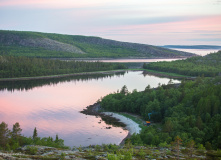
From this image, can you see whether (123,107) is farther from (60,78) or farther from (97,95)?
(60,78)

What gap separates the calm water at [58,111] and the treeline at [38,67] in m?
15.8

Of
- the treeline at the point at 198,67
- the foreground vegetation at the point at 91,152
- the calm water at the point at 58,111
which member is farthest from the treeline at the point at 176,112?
the treeline at the point at 198,67

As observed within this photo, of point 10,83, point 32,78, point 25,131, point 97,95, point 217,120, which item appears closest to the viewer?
point 217,120

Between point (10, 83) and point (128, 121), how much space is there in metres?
59.0

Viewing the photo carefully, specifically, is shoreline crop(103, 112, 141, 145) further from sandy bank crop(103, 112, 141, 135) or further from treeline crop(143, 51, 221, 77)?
treeline crop(143, 51, 221, 77)

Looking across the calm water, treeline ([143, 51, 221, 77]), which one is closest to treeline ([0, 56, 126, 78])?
the calm water

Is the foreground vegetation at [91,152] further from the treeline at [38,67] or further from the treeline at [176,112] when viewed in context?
the treeline at [38,67]

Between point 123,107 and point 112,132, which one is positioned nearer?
point 112,132

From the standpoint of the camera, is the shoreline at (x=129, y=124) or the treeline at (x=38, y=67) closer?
the shoreline at (x=129, y=124)

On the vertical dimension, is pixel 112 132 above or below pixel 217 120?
below

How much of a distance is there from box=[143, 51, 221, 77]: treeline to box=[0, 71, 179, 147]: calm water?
4191cm

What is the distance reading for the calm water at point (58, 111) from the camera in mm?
45250

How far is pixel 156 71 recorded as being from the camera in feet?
461

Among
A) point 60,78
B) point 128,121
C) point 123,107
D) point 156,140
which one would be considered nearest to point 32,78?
point 60,78
